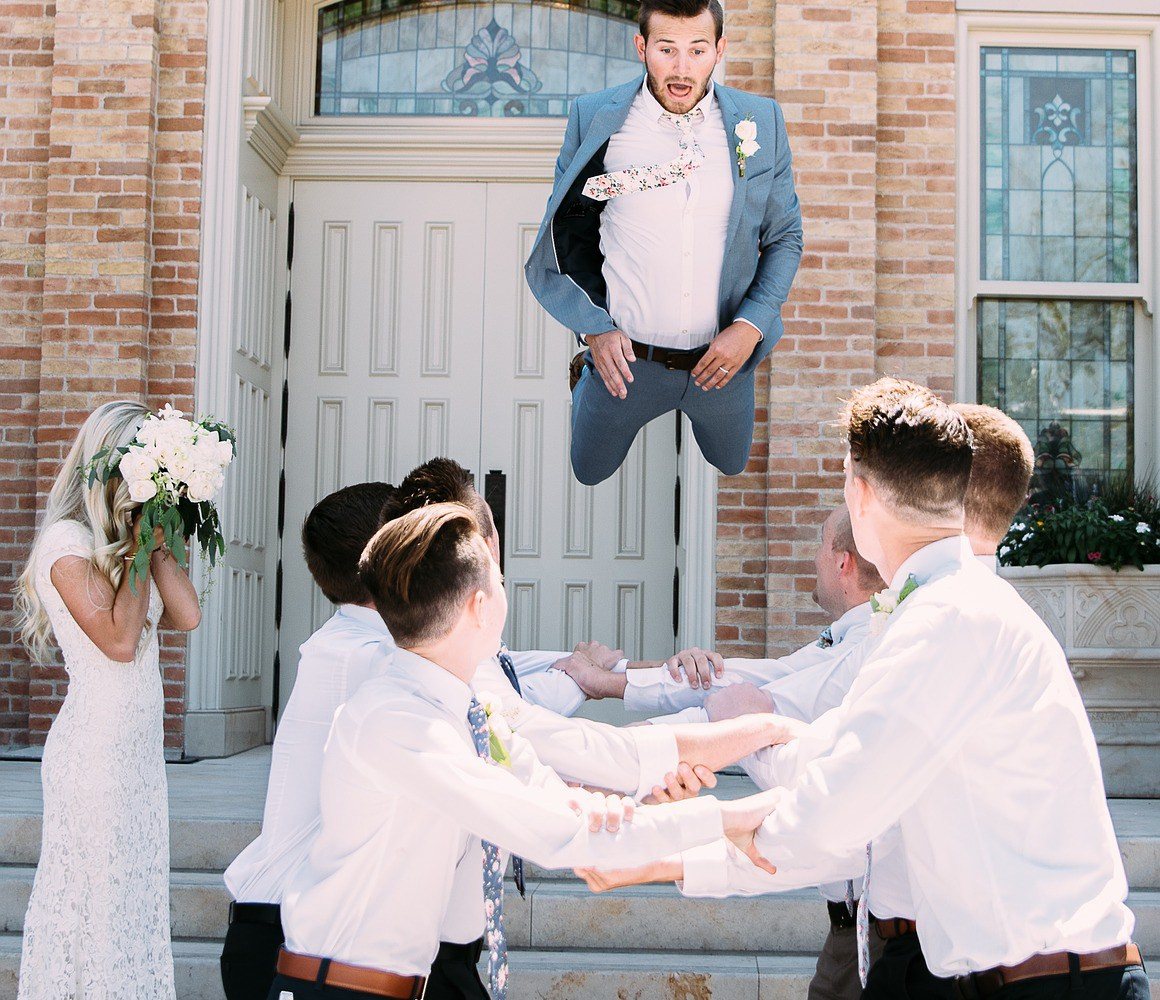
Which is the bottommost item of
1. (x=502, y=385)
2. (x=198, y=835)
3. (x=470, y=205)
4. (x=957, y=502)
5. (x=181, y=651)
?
(x=198, y=835)

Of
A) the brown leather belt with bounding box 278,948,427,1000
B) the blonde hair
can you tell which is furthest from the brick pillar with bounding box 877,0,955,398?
the brown leather belt with bounding box 278,948,427,1000

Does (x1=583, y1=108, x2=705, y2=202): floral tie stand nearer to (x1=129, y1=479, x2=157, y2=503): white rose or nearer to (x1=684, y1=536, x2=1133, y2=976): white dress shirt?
(x1=129, y1=479, x2=157, y2=503): white rose

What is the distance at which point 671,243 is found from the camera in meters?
3.94

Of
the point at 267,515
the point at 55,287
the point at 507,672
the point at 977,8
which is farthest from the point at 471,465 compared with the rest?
the point at 507,672

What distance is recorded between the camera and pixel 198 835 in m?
5.35

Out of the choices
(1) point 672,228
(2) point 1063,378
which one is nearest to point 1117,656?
(2) point 1063,378

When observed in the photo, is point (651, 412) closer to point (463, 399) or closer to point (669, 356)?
point (669, 356)

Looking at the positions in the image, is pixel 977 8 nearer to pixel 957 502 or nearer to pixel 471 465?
pixel 471 465

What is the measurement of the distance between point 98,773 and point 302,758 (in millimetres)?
1403

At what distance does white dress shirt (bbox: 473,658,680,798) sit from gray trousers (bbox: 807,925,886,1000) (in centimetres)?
64

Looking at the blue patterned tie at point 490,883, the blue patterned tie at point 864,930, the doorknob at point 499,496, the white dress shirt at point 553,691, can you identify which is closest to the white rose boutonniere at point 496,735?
the blue patterned tie at point 490,883

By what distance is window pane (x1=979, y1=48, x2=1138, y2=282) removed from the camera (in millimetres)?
7504

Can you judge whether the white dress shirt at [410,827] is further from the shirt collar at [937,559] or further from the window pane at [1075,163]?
the window pane at [1075,163]

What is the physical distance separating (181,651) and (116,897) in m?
3.09
